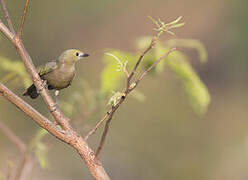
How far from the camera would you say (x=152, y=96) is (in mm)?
9383

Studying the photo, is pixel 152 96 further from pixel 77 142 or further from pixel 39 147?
pixel 77 142

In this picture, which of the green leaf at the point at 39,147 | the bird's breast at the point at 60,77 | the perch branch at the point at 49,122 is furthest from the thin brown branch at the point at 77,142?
the bird's breast at the point at 60,77

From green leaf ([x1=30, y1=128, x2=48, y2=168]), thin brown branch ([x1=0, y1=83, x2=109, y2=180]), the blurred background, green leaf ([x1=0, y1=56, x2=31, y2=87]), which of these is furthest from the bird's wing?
the blurred background

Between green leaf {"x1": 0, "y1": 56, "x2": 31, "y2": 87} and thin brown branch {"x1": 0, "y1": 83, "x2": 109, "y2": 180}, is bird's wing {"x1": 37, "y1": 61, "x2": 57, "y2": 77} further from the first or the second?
thin brown branch {"x1": 0, "y1": 83, "x2": 109, "y2": 180}

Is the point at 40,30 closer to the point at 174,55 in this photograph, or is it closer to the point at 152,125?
the point at 152,125

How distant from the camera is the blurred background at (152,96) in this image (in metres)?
6.89

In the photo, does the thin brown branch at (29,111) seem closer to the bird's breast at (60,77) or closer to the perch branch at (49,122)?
the perch branch at (49,122)

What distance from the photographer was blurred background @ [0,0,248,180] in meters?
6.89

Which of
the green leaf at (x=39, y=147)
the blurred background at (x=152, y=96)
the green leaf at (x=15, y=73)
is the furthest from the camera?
the blurred background at (x=152, y=96)

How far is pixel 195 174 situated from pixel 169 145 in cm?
97

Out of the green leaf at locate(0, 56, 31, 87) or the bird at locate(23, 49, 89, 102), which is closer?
the bird at locate(23, 49, 89, 102)

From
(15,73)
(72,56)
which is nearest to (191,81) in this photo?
(72,56)

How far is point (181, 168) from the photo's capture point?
6980 mm

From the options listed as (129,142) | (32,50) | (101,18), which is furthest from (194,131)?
(101,18)
